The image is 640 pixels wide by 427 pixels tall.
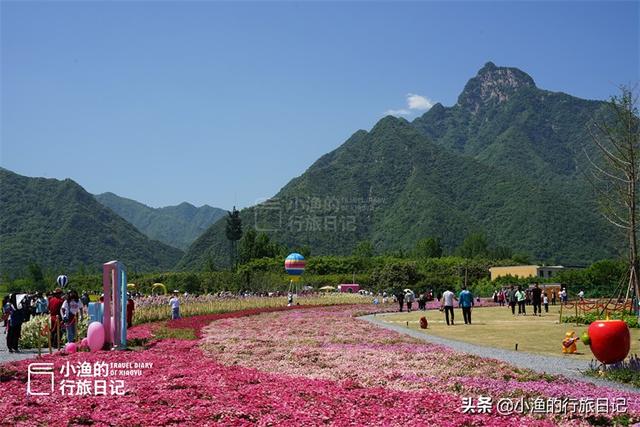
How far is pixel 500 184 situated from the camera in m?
169

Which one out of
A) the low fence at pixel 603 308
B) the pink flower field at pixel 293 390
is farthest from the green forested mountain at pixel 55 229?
the pink flower field at pixel 293 390

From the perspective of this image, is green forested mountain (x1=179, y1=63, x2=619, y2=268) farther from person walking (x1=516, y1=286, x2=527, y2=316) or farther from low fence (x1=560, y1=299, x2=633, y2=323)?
low fence (x1=560, y1=299, x2=633, y2=323)

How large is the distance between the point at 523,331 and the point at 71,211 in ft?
543

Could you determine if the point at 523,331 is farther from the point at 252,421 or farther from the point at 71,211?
the point at 71,211

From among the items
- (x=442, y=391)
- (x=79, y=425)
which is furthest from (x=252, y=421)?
(x=442, y=391)

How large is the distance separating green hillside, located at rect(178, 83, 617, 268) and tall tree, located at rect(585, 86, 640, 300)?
115 m

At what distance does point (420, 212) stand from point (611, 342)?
14467cm

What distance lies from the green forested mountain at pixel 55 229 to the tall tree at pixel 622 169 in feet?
421

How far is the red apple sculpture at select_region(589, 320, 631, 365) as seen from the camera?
13.4 metres

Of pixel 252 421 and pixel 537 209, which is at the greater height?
pixel 537 209

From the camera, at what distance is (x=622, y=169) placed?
28.8 m

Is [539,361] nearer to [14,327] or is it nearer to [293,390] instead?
[293,390]

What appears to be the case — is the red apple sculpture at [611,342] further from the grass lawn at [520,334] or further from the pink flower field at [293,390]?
the grass lawn at [520,334]

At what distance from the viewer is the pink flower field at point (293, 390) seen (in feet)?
30.9
